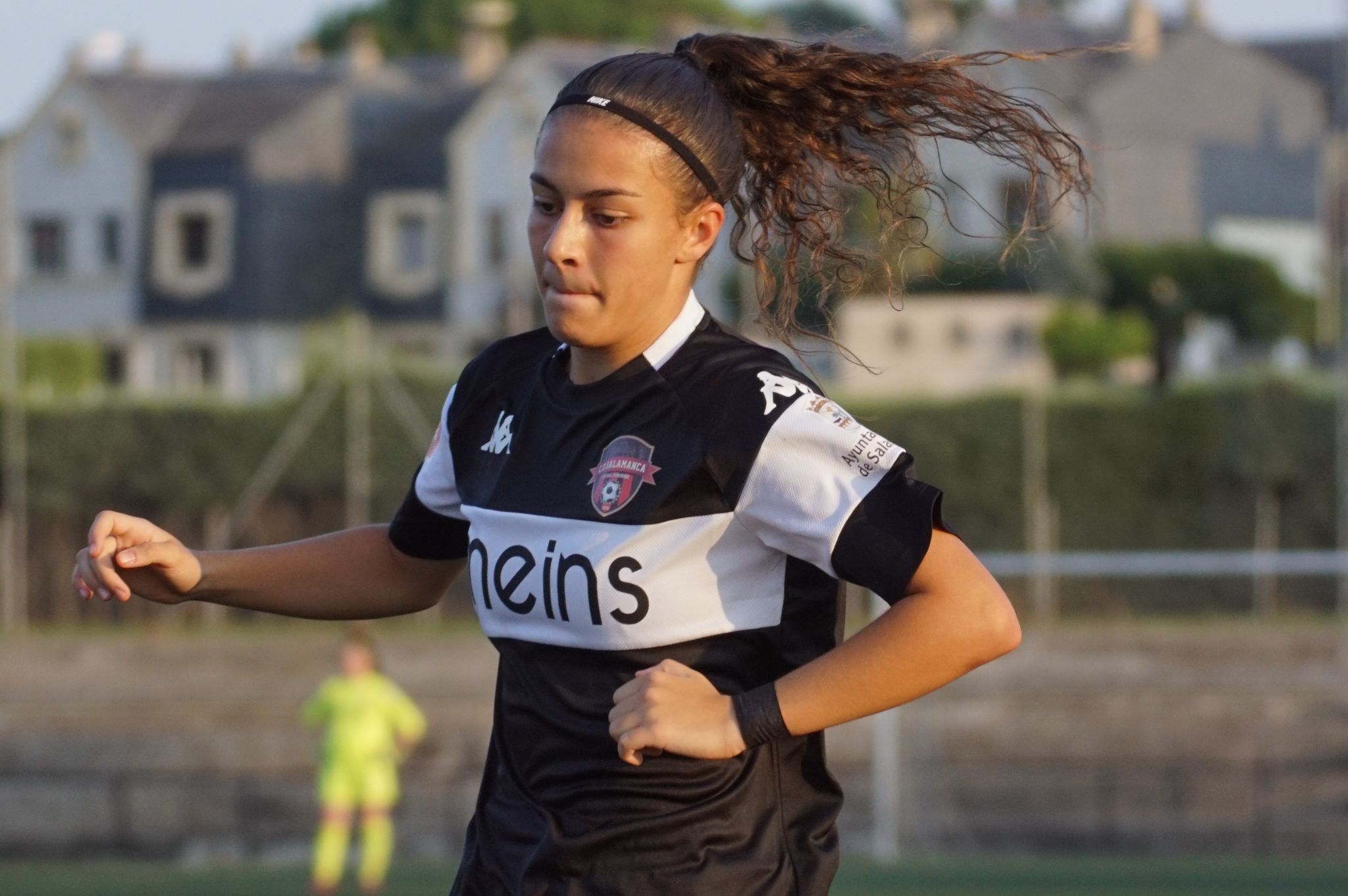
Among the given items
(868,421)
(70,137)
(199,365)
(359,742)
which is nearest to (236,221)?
(199,365)

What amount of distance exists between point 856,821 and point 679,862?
1037 centimetres

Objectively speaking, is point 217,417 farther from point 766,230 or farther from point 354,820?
point 766,230

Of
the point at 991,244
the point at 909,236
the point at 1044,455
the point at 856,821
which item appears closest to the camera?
the point at 909,236

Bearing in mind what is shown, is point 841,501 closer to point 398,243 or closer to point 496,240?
point 496,240

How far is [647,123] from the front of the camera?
2633mm

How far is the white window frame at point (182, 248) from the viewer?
4016 centimetres

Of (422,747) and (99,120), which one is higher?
(99,120)

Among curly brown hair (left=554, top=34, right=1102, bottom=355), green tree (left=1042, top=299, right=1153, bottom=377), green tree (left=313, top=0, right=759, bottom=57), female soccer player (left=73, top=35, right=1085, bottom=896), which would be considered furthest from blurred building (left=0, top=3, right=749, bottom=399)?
female soccer player (left=73, top=35, right=1085, bottom=896)

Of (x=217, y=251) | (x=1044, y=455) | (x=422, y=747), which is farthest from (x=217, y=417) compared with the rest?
(x=217, y=251)

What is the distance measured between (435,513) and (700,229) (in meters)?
0.63

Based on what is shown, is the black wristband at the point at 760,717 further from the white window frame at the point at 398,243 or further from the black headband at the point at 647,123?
the white window frame at the point at 398,243

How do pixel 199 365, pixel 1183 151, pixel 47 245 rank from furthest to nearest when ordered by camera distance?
pixel 199 365, pixel 47 245, pixel 1183 151

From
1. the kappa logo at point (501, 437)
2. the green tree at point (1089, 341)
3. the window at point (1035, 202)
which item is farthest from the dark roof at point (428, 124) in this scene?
the kappa logo at point (501, 437)

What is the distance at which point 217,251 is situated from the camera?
40.5 meters
